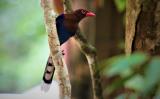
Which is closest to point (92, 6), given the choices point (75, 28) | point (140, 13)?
point (75, 28)

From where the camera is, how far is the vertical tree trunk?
66cm

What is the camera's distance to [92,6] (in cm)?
115

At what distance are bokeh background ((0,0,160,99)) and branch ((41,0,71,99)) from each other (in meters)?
0.05

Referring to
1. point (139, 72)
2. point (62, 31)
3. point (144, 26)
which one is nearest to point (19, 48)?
point (62, 31)

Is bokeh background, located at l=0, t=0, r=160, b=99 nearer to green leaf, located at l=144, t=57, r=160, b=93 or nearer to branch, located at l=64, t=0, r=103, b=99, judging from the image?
branch, located at l=64, t=0, r=103, b=99

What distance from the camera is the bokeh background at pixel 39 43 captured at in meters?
1.14

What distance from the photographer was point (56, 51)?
3.57 ft

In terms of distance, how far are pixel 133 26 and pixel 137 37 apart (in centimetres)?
3

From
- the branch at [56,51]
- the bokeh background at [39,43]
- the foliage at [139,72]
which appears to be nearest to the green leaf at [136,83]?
the foliage at [139,72]

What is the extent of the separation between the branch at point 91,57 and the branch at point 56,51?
2.8 inches

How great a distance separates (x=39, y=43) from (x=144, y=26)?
672mm

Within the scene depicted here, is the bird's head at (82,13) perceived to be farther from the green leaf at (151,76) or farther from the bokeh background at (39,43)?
the green leaf at (151,76)

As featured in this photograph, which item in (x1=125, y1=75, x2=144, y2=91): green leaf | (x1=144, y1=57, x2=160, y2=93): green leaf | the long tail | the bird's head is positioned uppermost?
(x1=144, y1=57, x2=160, y2=93): green leaf

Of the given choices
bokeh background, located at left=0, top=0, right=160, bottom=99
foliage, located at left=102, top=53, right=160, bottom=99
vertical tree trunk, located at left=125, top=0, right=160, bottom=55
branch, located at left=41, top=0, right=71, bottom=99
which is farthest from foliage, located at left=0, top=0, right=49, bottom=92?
foliage, located at left=102, top=53, right=160, bottom=99
